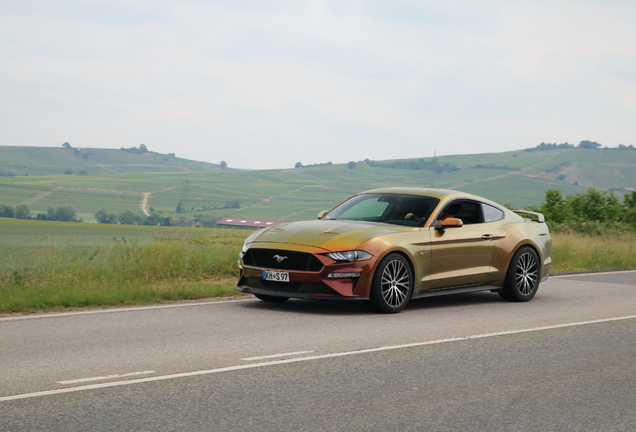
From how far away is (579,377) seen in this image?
684 cm

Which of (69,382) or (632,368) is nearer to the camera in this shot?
(69,382)

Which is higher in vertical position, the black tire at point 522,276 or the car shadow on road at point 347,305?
the black tire at point 522,276

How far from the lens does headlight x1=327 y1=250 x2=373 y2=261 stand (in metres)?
9.77

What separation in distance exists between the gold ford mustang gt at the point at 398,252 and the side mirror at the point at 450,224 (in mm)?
16

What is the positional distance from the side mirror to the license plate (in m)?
2.30

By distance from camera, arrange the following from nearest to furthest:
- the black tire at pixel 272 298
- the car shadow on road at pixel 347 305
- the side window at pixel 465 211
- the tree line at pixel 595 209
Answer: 1. the car shadow on road at pixel 347 305
2. the black tire at pixel 272 298
3. the side window at pixel 465 211
4. the tree line at pixel 595 209

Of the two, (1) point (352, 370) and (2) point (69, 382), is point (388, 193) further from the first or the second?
(2) point (69, 382)

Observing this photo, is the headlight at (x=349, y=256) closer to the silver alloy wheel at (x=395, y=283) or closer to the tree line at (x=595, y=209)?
the silver alloy wheel at (x=395, y=283)

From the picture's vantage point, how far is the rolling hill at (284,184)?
12694 cm

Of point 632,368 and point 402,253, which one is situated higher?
point 402,253

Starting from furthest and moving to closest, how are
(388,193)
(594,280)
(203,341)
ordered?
(594,280) → (388,193) → (203,341)

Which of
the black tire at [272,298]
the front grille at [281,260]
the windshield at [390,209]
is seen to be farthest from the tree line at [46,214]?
the front grille at [281,260]

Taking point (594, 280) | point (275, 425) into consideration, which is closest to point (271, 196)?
point (594, 280)

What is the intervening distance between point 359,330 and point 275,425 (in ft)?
12.8
